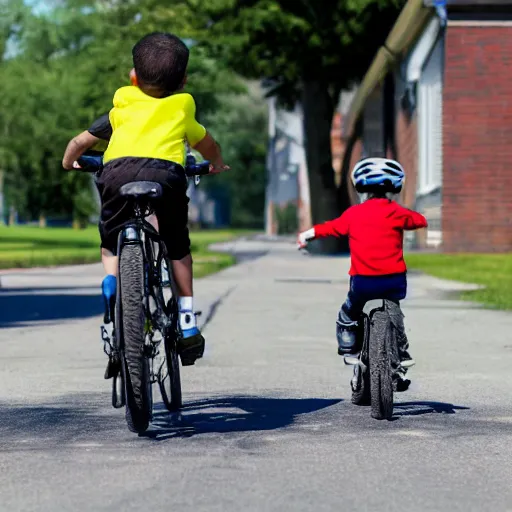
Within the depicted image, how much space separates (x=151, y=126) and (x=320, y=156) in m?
28.7

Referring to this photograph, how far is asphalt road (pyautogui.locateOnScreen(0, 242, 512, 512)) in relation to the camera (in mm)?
5426

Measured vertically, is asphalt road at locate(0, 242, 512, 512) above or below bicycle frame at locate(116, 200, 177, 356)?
below

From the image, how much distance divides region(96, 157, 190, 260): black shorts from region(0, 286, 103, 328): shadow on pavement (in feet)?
21.9

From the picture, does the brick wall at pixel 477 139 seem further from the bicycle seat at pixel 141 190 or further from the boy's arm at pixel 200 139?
the bicycle seat at pixel 141 190

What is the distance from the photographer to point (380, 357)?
24.1ft

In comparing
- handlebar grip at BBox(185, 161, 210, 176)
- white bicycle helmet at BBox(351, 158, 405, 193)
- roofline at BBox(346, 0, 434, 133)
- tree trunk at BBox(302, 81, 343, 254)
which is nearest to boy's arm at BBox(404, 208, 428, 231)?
white bicycle helmet at BBox(351, 158, 405, 193)

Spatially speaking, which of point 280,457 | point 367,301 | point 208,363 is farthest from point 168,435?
point 208,363

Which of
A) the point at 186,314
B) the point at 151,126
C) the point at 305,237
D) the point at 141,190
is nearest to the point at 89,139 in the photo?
the point at 151,126

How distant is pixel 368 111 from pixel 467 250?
1521 centimetres

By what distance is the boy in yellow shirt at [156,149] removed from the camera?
681 centimetres

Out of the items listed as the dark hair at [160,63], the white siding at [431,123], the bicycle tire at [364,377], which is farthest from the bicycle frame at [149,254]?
the white siding at [431,123]

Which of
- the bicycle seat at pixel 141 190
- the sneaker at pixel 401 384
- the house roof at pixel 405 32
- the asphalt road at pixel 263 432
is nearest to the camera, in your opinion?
the asphalt road at pixel 263 432

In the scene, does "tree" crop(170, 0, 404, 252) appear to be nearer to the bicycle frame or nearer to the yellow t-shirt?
the yellow t-shirt

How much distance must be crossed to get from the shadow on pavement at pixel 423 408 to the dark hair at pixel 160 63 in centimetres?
203
